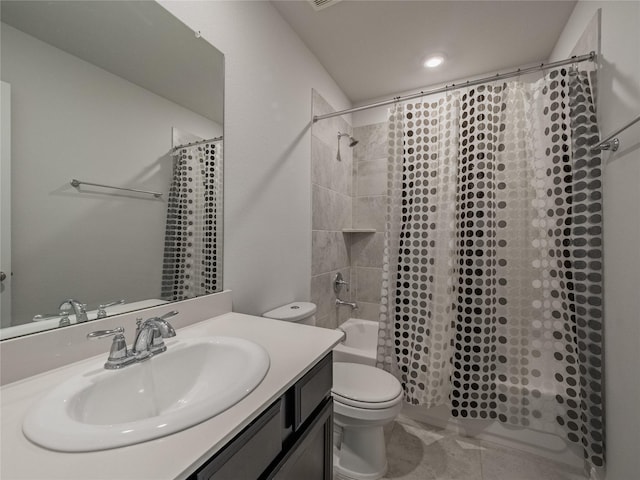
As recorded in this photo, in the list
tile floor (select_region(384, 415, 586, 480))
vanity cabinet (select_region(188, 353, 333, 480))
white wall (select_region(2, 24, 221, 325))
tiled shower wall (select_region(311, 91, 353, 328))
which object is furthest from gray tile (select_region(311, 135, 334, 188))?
tile floor (select_region(384, 415, 586, 480))

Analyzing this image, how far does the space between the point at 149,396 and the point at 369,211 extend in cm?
223

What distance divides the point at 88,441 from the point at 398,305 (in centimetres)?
154

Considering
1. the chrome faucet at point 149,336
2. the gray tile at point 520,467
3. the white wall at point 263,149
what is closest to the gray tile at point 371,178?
the white wall at point 263,149

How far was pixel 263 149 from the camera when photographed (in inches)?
59.1

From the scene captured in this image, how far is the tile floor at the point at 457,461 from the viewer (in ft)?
Answer: 4.60

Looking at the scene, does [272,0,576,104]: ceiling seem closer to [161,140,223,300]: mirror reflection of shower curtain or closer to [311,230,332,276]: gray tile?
[161,140,223,300]: mirror reflection of shower curtain

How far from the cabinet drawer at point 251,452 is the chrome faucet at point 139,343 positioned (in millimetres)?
358

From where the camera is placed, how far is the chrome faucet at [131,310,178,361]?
2.44ft

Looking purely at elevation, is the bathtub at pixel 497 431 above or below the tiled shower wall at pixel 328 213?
below

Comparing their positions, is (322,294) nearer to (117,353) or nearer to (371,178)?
(371,178)

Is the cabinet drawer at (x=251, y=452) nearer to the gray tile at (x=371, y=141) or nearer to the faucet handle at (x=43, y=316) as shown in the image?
the faucet handle at (x=43, y=316)

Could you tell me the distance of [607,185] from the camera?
123 centimetres

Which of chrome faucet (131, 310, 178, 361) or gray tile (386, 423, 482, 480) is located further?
gray tile (386, 423, 482, 480)

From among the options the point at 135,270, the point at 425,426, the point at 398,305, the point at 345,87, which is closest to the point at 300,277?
the point at 398,305
